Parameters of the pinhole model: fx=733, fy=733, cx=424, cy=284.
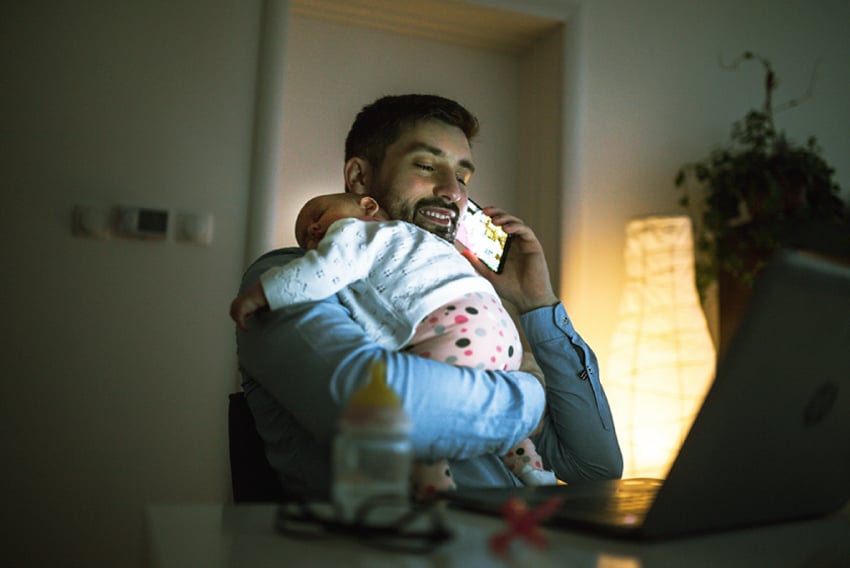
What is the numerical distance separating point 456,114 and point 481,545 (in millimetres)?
1144

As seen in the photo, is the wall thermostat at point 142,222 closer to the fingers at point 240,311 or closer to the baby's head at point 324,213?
the baby's head at point 324,213

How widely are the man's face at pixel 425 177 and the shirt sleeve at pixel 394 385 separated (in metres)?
0.51

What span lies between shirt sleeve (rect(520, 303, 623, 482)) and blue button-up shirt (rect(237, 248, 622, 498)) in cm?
23

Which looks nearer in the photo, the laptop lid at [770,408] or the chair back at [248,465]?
the laptop lid at [770,408]

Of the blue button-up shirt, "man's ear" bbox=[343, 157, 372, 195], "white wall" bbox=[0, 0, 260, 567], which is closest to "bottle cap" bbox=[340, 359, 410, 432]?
the blue button-up shirt

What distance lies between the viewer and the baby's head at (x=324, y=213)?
4.37 feet

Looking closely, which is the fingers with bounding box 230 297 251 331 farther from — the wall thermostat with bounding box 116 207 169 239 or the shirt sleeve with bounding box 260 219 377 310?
the wall thermostat with bounding box 116 207 169 239

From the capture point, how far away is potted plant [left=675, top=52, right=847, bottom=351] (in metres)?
2.48

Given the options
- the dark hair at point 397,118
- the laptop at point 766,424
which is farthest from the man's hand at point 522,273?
the laptop at point 766,424

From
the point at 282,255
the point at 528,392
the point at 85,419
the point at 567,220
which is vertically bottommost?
the point at 85,419

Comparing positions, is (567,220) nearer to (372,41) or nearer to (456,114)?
(372,41)

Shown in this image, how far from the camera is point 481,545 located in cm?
54

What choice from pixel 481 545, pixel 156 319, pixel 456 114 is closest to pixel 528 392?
pixel 481 545

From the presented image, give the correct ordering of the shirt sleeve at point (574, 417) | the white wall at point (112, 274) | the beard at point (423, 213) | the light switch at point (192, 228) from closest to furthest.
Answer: the shirt sleeve at point (574, 417) < the beard at point (423, 213) < the white wall at point (112, 274) < the light switch at point (192, 228)
